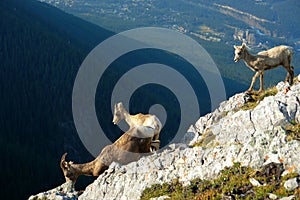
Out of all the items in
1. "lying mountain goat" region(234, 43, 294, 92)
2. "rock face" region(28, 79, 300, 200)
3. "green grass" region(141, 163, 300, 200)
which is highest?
"lying mountain goat" region(234, 43, 294, 92)

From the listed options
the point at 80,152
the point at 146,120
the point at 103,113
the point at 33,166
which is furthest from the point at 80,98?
the point at 146,120

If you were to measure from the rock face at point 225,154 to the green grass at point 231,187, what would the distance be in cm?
38

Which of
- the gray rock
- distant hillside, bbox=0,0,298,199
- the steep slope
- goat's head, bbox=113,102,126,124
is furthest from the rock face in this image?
distant hillside, bbox=0,0,298,199

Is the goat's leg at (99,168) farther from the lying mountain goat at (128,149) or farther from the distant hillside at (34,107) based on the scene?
the distant hillside at (34,107)

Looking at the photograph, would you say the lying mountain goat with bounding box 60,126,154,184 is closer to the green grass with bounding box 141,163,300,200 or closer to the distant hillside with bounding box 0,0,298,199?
the green grass with bounding box 141,163,300,200

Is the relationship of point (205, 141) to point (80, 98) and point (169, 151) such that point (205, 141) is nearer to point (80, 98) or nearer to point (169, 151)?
point (169, 151)

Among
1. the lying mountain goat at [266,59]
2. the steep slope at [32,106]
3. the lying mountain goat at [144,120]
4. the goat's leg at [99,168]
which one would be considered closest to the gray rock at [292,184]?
the lying mountain goat at [266,59]

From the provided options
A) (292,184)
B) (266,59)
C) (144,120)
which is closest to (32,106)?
(144,120)

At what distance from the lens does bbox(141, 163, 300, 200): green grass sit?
17.2 metres

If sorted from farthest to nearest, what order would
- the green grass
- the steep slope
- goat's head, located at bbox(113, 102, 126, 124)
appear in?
the steep slope, goat's head, located at bbox(113, 102, 126, 124), the green grass

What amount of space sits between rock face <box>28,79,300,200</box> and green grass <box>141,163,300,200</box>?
1.26 feet

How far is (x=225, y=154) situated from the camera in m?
20.9

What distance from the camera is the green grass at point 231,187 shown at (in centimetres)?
1717

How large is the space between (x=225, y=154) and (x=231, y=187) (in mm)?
2888
